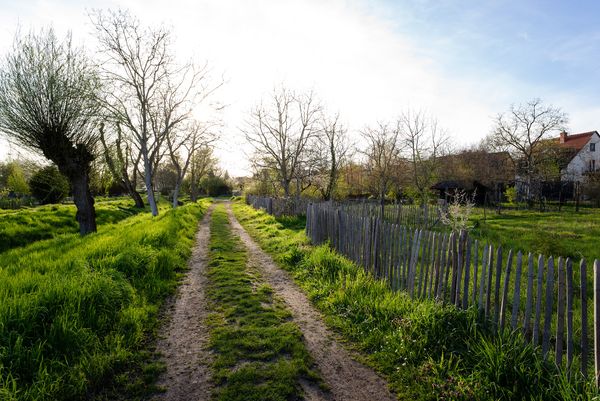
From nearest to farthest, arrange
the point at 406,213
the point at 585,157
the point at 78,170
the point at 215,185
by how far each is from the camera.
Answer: the point at 78,170 → the point at 406,213 → the point at 585,157 → the point at 215,185

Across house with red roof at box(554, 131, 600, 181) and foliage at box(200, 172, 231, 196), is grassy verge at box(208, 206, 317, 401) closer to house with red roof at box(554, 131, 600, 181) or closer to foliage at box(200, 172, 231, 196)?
house with red roof at box(554, 131, 600, 181)

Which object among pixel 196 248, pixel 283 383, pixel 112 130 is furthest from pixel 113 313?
pixel 112 130

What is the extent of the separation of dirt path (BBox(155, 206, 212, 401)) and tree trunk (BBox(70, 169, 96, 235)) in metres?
9.35

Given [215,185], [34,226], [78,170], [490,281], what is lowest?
[34,226]

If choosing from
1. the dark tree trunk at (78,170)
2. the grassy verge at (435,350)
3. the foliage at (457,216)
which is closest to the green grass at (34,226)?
the dark tree trunk at (78,170)

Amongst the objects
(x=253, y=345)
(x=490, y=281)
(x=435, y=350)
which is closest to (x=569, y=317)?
(x=490, y=281)

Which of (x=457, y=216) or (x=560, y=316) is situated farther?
(x=457, y=216)

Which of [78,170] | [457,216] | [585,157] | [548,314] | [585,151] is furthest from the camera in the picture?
[585,151]

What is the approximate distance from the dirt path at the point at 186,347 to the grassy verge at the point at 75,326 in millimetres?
255

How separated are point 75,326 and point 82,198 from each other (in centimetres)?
1176

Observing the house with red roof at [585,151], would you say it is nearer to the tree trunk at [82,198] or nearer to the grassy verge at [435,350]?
the grassy verge at [435,350]

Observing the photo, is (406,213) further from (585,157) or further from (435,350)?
(585,157)

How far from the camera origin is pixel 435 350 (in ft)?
13.0

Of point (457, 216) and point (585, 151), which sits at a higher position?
point (585, 151)
